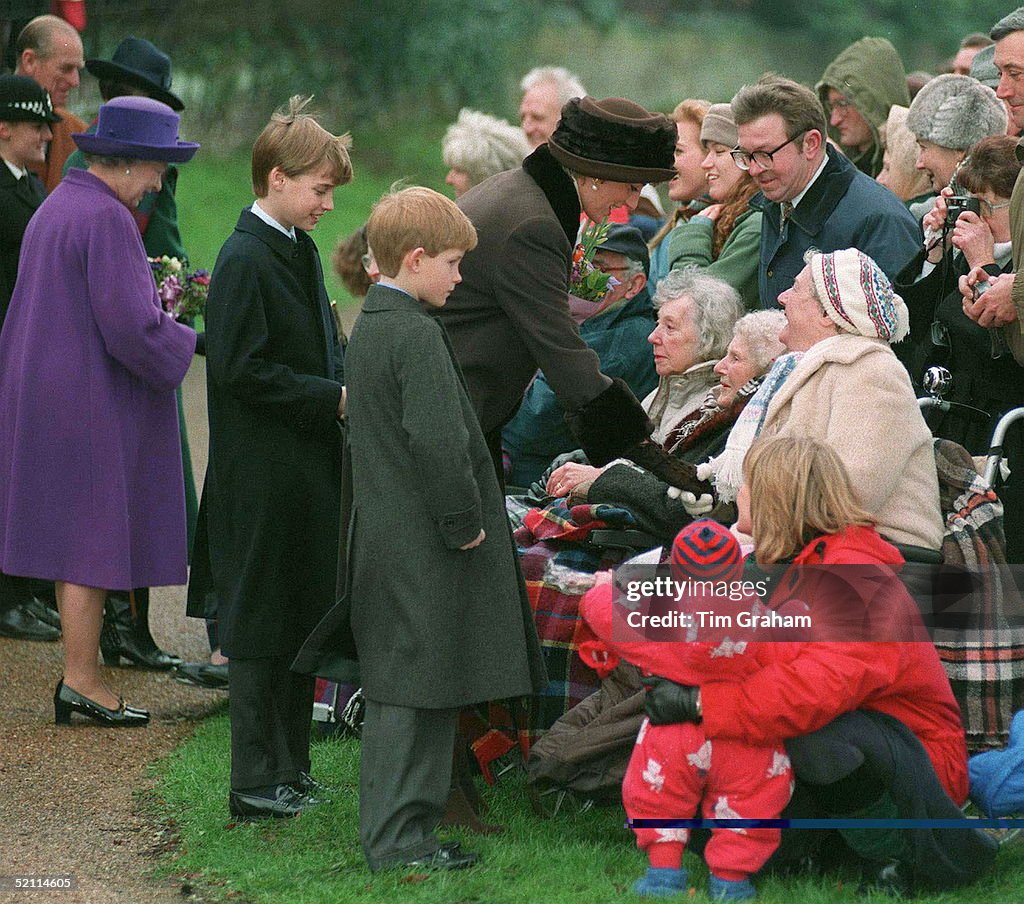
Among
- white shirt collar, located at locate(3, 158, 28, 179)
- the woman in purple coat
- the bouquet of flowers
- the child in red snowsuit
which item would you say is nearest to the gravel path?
the woman in purple coat

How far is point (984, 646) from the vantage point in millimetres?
4398

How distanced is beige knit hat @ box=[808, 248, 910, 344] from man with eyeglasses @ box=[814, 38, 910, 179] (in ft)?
A: 11.1

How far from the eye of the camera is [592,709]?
4660 mm

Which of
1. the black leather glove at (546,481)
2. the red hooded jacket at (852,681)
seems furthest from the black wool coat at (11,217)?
the red hooded jacket at (852,681)

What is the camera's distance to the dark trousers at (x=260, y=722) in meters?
4.75

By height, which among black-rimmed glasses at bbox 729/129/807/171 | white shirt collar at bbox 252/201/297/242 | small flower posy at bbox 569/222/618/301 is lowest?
small flower posy at bbox 569/222/618/301

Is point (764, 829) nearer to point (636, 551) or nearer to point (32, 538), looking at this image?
point (636, 551)

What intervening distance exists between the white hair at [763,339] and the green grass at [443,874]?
1.47m

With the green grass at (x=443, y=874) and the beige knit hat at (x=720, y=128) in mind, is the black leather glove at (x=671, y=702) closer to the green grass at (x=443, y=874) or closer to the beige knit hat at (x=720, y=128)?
the green grass at (x=443, y=874)

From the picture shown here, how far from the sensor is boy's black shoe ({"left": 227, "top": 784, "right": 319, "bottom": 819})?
4742mm

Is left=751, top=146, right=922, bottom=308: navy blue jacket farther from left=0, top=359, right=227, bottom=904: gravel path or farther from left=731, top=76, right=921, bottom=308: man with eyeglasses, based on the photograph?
left=0, top=359, right=227, bottom=904: gravel path

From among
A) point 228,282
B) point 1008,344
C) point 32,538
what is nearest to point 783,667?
point 1008,344

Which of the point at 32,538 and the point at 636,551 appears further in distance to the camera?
the point at 32,538

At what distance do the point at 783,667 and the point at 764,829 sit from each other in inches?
16.6
